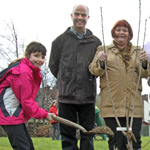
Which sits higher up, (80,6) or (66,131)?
(80,6)

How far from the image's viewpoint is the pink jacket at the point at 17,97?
→ 3260mm

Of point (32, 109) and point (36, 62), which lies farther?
point (36, 62)

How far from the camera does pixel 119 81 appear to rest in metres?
3.45

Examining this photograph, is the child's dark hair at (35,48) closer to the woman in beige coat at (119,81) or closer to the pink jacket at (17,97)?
the pink jacket at (17,97)

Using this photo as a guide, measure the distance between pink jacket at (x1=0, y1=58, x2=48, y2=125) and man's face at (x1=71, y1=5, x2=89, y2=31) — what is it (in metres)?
1.00

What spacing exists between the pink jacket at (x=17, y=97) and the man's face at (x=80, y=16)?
1.00 meters

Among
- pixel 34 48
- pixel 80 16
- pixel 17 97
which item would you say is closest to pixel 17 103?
pixel 17 97

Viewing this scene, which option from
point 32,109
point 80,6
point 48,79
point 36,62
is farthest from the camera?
point 48,79

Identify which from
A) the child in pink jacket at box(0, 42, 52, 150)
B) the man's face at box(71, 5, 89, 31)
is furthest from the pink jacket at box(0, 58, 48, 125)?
the man's face at box(71, 5, 89, 31)

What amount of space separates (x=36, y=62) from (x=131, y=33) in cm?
127

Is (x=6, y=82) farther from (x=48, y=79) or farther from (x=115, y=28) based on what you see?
(x=48, y=79)

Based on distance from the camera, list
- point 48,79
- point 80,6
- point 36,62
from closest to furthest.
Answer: point 36,62 < point 80,6 < point 48,79

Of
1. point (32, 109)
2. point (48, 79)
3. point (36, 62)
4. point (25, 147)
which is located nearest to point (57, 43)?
point (36, 62)

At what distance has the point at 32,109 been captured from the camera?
10.8 ft
